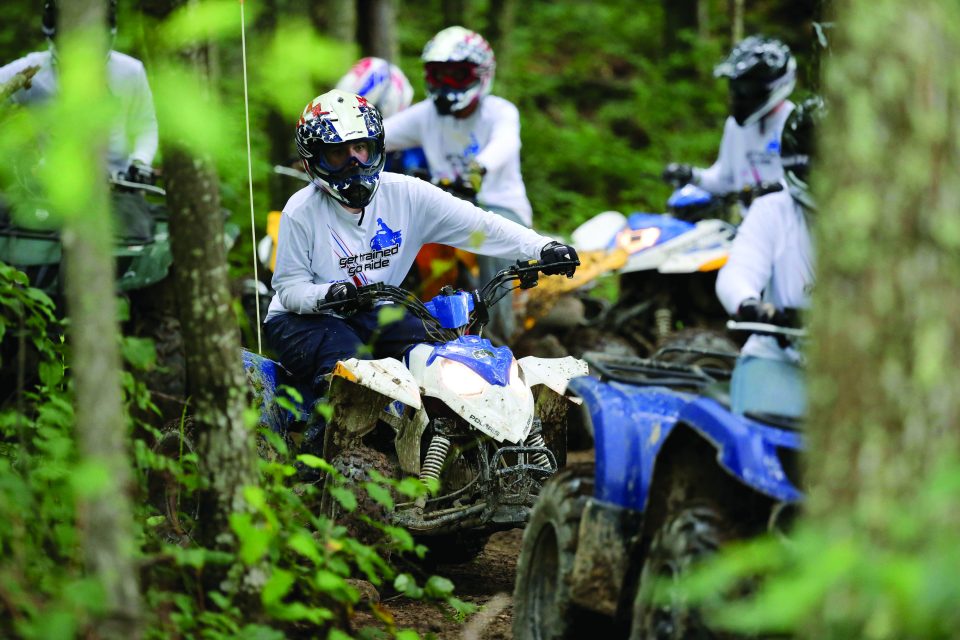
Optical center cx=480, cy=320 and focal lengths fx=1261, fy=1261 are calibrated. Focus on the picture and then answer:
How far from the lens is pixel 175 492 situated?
504 centimetres

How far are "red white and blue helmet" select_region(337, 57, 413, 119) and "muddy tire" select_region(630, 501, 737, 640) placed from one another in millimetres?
7693

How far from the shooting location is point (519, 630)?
185 inches

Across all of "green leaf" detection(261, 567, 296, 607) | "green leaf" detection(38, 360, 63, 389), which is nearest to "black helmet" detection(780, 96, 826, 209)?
"green leaf" detection(261, 567, 296, 607)

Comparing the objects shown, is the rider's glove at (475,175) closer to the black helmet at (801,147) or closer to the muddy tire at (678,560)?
the black helmet at (801,147)

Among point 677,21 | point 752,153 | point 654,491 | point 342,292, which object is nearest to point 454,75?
point 752,153

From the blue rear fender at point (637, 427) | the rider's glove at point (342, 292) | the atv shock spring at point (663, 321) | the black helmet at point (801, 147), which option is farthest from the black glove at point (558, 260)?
the atv shock spring at point (663, 321)

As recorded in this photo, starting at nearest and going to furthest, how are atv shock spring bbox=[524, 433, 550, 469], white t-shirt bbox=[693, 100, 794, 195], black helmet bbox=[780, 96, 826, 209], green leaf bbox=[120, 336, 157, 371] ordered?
1. green leaf bbox=[120, 336, 157, 371]
2. black helmet bbox=[780, 96, 826, 209]
3. atv shock spring bbox=[524, 433, 550, 469]
4. white t-shirt bbox=[693, 100, 794, 195]

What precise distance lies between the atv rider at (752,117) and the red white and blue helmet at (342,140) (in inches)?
178

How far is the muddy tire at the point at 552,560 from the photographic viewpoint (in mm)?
4441

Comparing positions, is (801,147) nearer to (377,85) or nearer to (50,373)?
(50,373)

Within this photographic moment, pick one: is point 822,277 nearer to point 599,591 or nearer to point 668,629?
point 668,629

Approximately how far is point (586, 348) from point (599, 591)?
19.6 feet

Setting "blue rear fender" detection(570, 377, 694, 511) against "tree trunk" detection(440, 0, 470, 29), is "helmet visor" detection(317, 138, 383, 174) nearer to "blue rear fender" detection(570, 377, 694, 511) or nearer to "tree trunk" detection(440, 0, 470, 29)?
"blue rear fender" detection(570, 377, 694, 511)

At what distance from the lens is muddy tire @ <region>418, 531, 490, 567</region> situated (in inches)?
245
